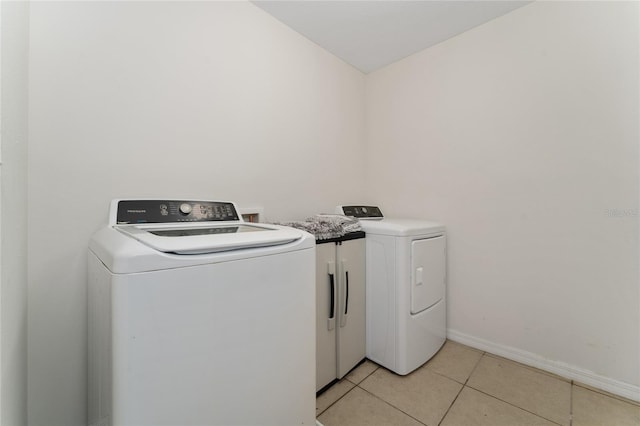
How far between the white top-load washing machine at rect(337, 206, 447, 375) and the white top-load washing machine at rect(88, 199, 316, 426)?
759 millimetres

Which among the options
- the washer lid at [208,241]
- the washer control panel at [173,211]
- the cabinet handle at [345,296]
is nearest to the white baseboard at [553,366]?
the cabinet handle at [345,296]

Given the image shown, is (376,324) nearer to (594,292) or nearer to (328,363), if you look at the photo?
(328,363)

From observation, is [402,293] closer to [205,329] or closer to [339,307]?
[339,307]

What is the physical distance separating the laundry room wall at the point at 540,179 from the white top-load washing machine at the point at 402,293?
1.25 ft

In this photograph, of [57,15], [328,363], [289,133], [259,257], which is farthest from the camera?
[289,133]

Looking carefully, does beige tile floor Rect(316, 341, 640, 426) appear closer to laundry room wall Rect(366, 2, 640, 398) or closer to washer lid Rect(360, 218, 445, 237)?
laundry room wall Rect(366, 2, 640, 398)

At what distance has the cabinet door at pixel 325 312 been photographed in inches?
53.6

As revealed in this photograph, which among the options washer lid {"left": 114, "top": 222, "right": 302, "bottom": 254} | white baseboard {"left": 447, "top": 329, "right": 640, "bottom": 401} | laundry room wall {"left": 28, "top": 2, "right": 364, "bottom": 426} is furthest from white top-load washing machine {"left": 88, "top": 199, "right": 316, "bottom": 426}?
white baseboard {"left": 447, "top": 329, "right": 640, "bottom": 401}

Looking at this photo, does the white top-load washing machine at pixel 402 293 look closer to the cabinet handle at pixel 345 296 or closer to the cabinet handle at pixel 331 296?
the cabinet handle at pixel 345 296

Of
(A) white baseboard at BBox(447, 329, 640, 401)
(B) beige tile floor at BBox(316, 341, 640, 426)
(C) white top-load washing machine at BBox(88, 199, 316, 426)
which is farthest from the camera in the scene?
(A) white baseboard at BBox(447, 329, 640, 401)

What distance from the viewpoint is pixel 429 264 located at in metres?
1.66

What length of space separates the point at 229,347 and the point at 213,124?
1.20 metres

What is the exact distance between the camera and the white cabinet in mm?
1375

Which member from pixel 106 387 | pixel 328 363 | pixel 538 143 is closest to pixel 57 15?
pixel 106 387
